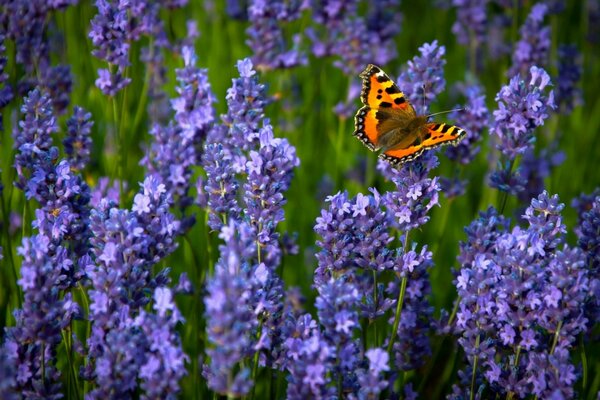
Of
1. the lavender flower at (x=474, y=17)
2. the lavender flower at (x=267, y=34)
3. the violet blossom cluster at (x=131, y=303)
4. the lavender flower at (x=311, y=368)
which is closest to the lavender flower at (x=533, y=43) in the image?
the lavender flower at (x=474, y=17)

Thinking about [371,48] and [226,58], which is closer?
[371,48]

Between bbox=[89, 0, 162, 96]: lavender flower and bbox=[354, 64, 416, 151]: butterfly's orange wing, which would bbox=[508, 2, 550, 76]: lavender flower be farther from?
bbox=[89, 0, 162, 96]: lavender flower

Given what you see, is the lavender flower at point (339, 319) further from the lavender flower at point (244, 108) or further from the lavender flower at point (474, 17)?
the lavender flower at point (474, 17)

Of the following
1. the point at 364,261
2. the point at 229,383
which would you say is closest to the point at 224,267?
the point at 229,383

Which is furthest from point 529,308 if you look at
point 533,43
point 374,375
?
point 533,43

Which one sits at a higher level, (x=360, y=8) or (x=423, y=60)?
(x=360, y=8)

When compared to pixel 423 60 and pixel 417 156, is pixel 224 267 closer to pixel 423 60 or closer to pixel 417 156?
pixel 417 156

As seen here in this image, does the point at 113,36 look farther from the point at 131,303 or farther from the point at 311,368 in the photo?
the point at 311,368

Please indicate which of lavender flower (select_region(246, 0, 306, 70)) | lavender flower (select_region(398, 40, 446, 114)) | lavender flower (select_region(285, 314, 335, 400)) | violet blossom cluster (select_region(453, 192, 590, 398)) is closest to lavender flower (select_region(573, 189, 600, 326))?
violet blossom cluster (select_region(453, 192, 590, 398))
